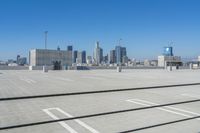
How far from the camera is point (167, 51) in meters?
84.3

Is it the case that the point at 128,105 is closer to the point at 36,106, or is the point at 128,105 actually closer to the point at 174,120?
the point at 174,120

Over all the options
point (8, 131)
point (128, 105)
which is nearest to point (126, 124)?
point (128, 105)

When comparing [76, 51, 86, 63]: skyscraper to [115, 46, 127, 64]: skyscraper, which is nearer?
[115, 46, 127, 64]: skyscraper

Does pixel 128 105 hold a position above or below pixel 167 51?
below

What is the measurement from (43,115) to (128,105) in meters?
3.68

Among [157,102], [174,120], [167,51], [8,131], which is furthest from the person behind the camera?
[167,51]

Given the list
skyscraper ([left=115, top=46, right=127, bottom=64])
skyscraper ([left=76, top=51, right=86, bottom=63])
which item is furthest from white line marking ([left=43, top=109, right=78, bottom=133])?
skyscraper ([left=76, top=51, right=86, bottom=63])

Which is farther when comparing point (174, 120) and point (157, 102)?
point (157, 102)

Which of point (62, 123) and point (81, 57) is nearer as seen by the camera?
point (62, 123)

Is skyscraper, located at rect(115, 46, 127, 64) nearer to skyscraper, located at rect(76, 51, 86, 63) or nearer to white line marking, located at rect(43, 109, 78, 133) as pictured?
skyscraper, located at rect(76, 51, 86, 63)

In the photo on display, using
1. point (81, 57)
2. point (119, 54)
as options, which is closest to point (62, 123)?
point (119, 54)

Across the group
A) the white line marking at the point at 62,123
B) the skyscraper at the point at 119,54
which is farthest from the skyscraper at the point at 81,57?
the white line marking at the point at 62,123

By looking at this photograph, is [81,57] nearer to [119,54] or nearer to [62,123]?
[119,54]

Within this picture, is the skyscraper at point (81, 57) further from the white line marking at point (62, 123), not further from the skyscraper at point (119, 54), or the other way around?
the white line marking at point (62, 123)
